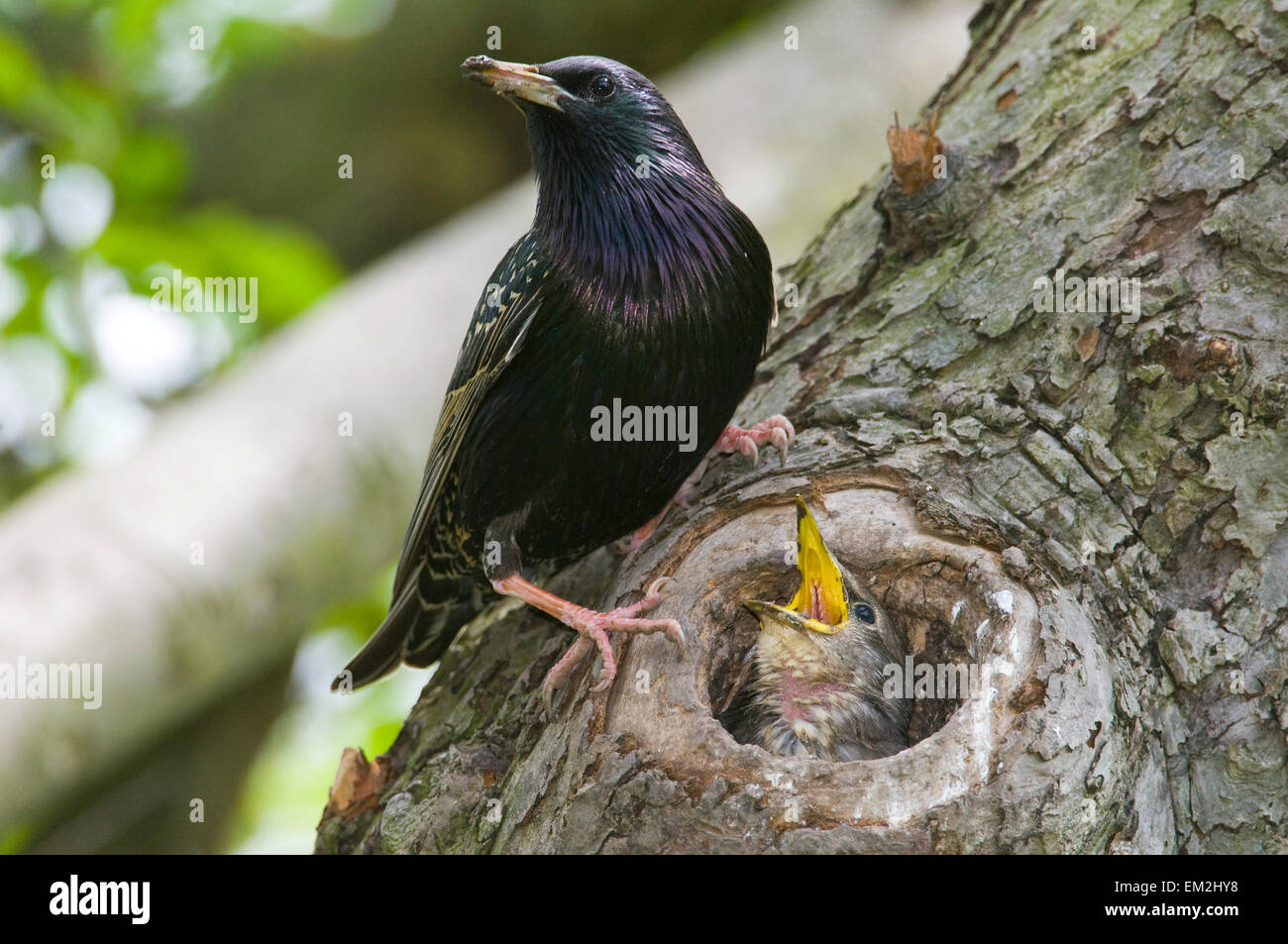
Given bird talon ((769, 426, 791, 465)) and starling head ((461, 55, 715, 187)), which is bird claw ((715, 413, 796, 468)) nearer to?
bird talon ((769, 426, 791, 465))

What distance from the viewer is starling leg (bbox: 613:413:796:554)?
342cm

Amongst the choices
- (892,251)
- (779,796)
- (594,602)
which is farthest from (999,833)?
(892,251)

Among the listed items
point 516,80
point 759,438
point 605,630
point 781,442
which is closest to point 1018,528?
point 781,442

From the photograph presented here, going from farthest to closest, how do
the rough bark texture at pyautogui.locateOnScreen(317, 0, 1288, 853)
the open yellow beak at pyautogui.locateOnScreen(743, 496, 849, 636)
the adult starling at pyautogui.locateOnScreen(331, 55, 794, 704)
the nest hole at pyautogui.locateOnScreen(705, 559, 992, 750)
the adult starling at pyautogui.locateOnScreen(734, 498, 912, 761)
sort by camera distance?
→ the adult starling at pyautogui.locateOnScreen(331, 55, 794, 704), the adult starling at pyautogui.locateOnScreen(734, 498, 912, 761), the open yellow beak at pyautogui.locateOnScreen(743, 496, 849, 636), the nest hole at pyautogui.locateOnScreen(705, 559, 992, 750), the rough bark texture at pyautogui.locateOnScreen(317, 0, 1288, 853)

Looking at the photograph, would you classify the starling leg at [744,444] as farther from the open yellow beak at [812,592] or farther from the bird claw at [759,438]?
the open yellow beak at [812,592]

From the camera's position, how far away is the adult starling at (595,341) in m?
3.47

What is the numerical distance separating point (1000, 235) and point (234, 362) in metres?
4.78

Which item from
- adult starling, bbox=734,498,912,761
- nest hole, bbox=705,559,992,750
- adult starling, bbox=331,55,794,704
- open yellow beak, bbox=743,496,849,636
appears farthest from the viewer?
adult starling, bbox=331,55,794,704

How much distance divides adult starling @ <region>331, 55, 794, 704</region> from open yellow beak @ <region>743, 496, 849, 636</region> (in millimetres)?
386

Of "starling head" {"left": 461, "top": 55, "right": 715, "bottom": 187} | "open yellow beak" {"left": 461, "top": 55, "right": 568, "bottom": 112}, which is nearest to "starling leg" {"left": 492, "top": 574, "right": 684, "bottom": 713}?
"starling head" {"left": 461, "top": 55, "right": 715, "bottom": 187}

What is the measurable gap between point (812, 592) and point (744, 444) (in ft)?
1.61

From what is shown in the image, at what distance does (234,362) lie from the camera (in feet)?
22.5

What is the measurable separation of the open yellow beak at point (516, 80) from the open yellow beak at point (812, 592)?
1.45m

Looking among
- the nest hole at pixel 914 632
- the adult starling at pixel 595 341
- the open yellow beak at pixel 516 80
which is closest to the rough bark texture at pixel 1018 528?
the nest hole at pixel 914 632
